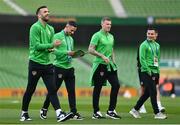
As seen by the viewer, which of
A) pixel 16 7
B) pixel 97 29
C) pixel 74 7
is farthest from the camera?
pixel 97 29

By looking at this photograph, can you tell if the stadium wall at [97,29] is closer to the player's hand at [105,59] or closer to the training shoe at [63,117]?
the player's hand at [105,59]

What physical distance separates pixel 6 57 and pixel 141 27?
938cm

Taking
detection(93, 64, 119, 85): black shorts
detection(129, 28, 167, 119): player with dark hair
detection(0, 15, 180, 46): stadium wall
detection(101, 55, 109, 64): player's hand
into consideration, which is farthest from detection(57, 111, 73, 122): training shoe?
detection(0, 15, 180, 46): stadium wall

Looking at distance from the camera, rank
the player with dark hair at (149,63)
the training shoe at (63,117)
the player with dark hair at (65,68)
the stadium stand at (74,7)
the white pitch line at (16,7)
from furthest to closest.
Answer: the stadium stand at (74,7) → the white pitch line at (16,7) → the player with dark hair at (149,63) → the player with dark hair at (65,68) → the training shoe at (63,117)

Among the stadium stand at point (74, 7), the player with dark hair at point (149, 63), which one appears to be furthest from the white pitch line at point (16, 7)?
the player with dark hair at point (149, 63)

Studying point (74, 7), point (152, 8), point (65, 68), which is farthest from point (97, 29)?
point (65, 68)

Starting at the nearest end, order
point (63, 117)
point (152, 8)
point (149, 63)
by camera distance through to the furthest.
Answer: point (63, 117), point (149, 63), point (152, 8)

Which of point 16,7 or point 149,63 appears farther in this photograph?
point 16,7

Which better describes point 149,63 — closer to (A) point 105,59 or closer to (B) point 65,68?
(A) point 105,59

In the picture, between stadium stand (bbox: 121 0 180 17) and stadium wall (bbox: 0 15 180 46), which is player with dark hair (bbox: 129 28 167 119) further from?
stadium stand (bbox: 121 0 180 17)

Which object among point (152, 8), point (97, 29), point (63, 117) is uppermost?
point (152, 8)

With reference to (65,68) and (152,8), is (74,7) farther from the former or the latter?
(65,68)

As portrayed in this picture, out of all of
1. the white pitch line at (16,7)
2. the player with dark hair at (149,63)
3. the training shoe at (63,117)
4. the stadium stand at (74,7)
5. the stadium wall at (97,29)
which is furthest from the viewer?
the stadium wall at (97,29)

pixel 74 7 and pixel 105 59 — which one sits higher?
pixel 74 7
